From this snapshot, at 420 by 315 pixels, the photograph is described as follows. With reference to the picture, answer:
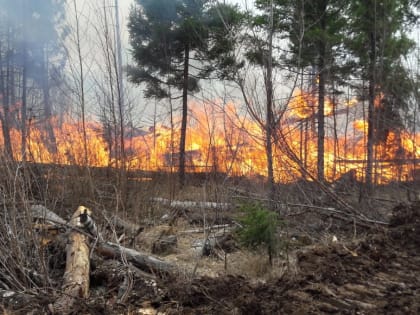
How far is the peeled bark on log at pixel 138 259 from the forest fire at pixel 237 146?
1.65m

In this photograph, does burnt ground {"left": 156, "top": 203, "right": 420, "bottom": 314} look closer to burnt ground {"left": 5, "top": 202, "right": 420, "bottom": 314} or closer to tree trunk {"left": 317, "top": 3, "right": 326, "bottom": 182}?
burnt ground {"left": 5, "top": 202, "right": 420, "bottom": 314}

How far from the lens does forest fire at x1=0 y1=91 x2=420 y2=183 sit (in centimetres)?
699

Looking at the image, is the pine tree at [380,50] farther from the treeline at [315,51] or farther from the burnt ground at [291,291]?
the burnt ground at [291,291]

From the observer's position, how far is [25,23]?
1761cm

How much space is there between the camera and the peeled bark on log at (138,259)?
4203 mm

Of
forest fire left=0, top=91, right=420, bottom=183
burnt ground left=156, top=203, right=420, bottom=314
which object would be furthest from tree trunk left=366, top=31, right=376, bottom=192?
burnt ground left=156, top=203, right=420, bottom=314

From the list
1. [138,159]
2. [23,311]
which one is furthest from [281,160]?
[23,311]

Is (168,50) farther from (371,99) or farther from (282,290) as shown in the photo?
(282,290)

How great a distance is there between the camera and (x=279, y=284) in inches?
146

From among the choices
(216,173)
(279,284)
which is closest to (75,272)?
(279,284)

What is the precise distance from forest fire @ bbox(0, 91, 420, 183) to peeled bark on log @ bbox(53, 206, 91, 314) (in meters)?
1.86

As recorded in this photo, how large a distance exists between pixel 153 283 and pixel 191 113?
11.3 meters

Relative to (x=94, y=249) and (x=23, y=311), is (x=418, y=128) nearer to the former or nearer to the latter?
(x=94, y=249)

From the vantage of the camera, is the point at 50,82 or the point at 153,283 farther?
the point at 50,82
